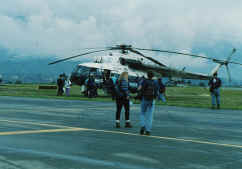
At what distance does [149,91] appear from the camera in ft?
36.8

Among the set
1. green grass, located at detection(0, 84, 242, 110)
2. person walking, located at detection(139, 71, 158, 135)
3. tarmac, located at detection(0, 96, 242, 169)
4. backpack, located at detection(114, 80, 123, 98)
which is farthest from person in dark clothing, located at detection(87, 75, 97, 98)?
person walking, located at detection(139, 71, 158, 135)

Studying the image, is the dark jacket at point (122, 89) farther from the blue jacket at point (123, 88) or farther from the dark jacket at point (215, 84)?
the dark jacket at point (215, 84)

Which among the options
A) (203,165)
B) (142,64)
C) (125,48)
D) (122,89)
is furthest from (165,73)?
(203,165)

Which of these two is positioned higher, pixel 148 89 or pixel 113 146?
pixel 148 89

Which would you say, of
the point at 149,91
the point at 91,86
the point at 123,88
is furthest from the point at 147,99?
the point at 91,86

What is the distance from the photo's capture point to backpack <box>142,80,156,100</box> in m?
11.2

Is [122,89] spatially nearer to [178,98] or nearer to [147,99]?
[147,99]

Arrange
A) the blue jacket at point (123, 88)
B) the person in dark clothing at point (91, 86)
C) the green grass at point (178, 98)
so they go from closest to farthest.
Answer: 1. the blue jacket at point (123, 88)
2. the green grass at point (178, 98)
3. the person in dark clothing at point (91, 86)

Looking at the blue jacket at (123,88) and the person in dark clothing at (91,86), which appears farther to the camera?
the person in dark clothing at (91,86)

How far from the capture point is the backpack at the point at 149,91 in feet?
36.8

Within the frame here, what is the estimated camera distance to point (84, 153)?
7.95m

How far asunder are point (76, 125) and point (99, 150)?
465 centimetres

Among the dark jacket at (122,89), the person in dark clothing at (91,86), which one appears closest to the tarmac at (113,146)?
the dark jacket at (122,89)

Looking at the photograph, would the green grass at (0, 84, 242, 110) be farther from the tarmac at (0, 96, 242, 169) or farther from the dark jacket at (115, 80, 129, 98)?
the tarmac at (0, 96, 242, 169)
